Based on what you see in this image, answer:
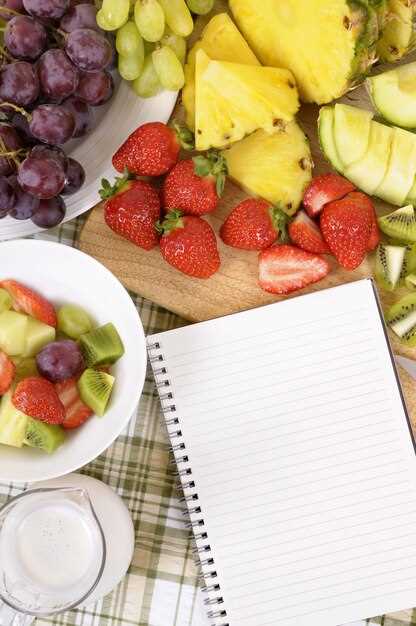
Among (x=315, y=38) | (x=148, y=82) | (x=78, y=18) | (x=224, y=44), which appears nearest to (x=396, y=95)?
(x=315, y=38)

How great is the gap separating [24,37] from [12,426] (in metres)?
0.52

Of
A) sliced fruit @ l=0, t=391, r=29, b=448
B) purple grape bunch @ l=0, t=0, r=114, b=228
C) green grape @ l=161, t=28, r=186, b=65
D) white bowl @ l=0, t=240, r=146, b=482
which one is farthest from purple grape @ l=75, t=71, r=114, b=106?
sliced fruit @ l=0, t=391, r=29, b=448

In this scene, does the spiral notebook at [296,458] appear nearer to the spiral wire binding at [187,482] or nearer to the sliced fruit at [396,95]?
the spiral wire binding at [187,482]

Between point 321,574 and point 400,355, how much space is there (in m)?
0.36

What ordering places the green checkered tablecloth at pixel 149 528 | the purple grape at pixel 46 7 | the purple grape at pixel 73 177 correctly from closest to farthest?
the purple grape at pixel 46 7 → the purple grape at pixel 73 177 → the green checkered tablecloth at pixel 149 528

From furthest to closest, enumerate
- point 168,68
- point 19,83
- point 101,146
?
point 101,146 < point 168,68 < point 19,83

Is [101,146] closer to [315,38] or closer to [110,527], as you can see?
[315,38]

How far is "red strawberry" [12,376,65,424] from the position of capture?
1134 mm

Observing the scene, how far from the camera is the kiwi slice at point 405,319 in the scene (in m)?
1.27

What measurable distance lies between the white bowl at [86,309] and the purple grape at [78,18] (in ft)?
0.98

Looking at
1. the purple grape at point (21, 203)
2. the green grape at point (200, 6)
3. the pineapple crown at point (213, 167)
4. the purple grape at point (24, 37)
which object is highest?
the green grape at point (200, 6)

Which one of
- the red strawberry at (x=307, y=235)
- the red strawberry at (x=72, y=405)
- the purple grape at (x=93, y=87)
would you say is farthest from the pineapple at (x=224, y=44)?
the red strawberry at (x=72, y=405)

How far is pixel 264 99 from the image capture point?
1.20 m

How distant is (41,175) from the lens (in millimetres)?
1129
